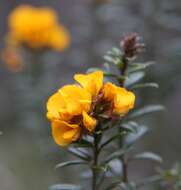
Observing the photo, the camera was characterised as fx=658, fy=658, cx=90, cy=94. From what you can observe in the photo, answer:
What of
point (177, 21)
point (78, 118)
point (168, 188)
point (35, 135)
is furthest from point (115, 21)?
point (78, 118)

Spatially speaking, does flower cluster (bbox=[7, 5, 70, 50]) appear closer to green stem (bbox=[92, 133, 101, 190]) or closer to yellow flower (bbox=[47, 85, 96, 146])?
green stem (bbox=[92, 133, 101, 190])

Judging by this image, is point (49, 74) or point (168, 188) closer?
point (168, 188)

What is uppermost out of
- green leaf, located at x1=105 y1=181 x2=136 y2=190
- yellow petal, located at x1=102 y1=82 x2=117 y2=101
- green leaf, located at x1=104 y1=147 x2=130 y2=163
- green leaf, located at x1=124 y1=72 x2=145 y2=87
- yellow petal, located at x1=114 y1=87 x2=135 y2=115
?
green leaf, located at x1=124 y1=72 x2=145 y2=87

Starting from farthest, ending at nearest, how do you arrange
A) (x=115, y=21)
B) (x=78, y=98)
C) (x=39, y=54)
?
(x=115, y=21), (x=39, y=54), (x=78, y=98)

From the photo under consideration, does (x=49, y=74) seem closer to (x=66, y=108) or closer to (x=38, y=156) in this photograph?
(x=38, y=156)

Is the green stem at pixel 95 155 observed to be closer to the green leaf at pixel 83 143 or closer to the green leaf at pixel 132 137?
the green leaf at pixel 83 143

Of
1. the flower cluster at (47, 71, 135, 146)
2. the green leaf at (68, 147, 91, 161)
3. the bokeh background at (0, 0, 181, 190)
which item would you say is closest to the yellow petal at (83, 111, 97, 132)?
the flower cluster at (47, 71, 135, 146)

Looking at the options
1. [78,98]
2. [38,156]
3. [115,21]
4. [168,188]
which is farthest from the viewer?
[38,156]

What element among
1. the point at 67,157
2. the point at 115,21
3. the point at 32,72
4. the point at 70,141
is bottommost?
the point at 70,141
